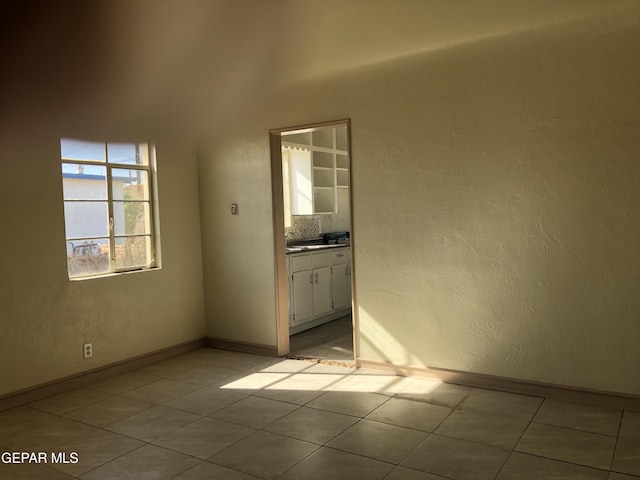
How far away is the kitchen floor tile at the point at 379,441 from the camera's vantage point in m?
2.82

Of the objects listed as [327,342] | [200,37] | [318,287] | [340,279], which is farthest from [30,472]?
[340,279]

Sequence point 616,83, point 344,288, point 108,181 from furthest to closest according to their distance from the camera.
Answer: point 344,288
point 108,181
point 616,83

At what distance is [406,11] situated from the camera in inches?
127

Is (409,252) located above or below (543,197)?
below

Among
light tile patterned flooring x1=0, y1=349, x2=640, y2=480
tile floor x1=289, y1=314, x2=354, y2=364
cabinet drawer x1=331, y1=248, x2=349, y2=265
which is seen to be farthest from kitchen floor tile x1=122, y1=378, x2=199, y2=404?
cabinet drawer x1=331, y1=248, x2=349, y2=265

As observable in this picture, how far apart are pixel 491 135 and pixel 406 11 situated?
1053mm

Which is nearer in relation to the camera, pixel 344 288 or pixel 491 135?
pixel 491 135

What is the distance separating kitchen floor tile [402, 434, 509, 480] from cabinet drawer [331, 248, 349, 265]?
331 centimetres

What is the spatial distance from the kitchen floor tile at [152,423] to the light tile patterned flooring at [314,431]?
13 mm

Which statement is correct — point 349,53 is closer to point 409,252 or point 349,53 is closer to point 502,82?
point 502,82

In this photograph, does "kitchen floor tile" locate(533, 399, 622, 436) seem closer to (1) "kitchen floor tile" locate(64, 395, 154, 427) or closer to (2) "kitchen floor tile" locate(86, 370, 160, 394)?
(1) "kitchen floor tile" locate(64, 395, 154, 427)

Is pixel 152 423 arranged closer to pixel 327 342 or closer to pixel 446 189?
pixel 327 342

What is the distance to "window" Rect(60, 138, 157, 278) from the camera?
4.09 metres

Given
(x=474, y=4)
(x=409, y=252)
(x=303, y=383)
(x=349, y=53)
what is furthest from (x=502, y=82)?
(x=303, y=383)
